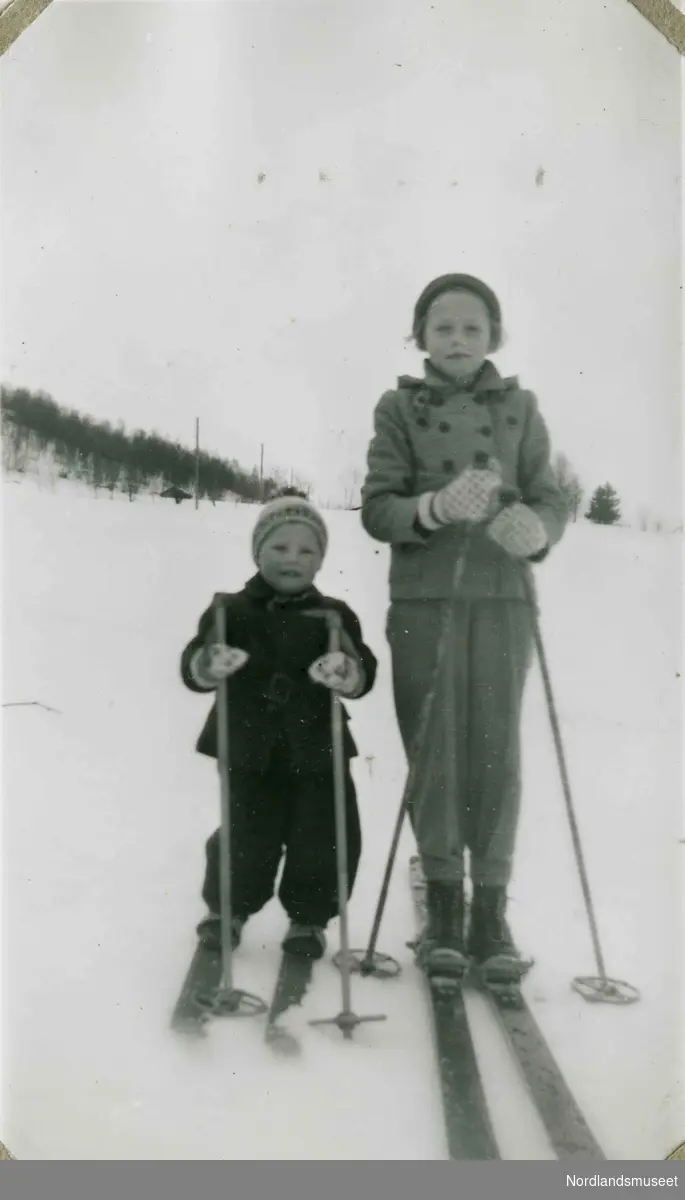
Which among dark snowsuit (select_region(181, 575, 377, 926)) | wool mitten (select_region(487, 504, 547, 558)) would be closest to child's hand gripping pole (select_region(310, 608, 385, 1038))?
dark snowsuit (select_region(181, 575, 377, 926))

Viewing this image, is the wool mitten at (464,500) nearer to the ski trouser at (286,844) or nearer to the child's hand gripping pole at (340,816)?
the child's hand gripping pole at (340,816)

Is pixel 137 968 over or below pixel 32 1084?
over

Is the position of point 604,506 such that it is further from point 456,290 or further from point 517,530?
point 456,290

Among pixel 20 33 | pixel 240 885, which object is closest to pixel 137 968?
pixel 240 885

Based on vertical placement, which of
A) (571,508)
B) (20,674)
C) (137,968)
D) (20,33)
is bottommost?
(137,968)

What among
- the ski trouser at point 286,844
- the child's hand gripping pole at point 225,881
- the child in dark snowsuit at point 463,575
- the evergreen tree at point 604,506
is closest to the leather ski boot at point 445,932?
the child in dark snowsuit at point 463,575

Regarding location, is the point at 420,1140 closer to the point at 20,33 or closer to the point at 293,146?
the point at 293,146

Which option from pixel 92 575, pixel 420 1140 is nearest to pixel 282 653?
pixel 92 575

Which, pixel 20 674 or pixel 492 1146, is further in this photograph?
pixel 20 674

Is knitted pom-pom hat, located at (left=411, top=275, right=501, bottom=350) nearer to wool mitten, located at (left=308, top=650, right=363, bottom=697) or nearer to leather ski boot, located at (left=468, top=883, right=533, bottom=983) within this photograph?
wool mitten, located at (left=308, top=650, right=363, bottom=697)
